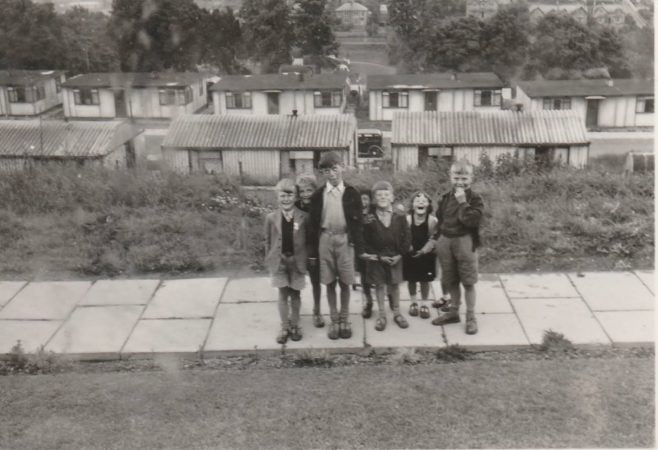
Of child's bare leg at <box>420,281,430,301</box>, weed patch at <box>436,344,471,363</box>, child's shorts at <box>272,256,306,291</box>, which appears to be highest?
child's shorts at <box>272,256,306,291</box>

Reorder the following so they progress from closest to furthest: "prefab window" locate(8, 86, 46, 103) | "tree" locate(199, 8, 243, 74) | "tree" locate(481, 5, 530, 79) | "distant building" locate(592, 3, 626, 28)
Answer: "distant building" locate(592, 3, 626, 28)
"prefab window" locate(8, 86, 46, 103)
"tree" locate(199, 8, 243, 74)
"tree" locate(481, 5, 530, 79)

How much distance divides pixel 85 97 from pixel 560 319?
137ft

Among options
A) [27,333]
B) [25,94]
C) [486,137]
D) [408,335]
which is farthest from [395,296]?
[25,94]

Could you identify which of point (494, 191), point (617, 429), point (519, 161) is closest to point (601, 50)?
point (519, 161)

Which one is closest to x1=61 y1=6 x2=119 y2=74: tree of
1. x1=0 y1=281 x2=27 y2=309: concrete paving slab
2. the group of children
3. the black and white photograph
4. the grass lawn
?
the black and white photograph

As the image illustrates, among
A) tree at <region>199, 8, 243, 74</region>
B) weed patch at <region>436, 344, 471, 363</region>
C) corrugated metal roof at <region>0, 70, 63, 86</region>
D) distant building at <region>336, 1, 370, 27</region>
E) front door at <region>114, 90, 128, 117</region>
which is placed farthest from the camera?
tree at <region>199, 8, 243, 74</region>

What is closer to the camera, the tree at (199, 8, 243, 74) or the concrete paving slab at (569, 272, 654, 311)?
the concrete paving slab at (569, 272, 654, 311)

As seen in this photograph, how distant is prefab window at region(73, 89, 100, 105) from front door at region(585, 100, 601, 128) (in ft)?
91.8

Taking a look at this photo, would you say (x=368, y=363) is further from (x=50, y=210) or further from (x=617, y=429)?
(x=50, y=210)

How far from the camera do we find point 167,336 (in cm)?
678

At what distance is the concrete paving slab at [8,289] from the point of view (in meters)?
7.83

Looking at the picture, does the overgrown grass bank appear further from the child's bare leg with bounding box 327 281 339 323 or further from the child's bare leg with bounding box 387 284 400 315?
the child's bare leg with bounding box 327 281 339 323

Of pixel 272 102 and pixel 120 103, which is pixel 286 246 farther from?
pixel 120 103

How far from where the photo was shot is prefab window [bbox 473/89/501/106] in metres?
40.6
